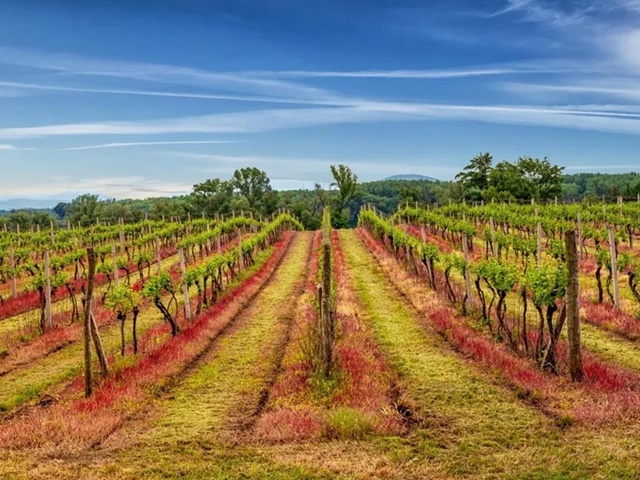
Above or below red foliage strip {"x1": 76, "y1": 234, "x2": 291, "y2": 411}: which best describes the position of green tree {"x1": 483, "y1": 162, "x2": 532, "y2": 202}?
above

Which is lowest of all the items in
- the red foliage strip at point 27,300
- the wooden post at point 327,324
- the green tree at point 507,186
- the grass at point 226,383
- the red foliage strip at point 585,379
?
the grass at point 226,383

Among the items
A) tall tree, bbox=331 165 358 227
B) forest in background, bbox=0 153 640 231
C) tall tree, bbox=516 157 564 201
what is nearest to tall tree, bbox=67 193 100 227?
forest in background, bbox=0 153 640 231

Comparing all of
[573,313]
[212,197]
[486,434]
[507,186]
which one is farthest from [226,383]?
[212,197]

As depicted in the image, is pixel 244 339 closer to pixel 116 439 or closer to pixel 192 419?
pixel 192 419

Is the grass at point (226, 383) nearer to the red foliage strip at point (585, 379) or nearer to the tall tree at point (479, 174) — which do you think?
the red foliage strip at point (585, 379)

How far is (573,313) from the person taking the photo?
38.9 feet

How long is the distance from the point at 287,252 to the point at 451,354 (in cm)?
3091

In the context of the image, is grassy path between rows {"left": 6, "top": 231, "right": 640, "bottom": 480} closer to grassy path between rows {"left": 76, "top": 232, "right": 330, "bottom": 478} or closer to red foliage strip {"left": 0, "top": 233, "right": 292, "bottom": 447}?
grassy path between rows {"left": 76, "top": 232, "right": 330, "bottom": 478}

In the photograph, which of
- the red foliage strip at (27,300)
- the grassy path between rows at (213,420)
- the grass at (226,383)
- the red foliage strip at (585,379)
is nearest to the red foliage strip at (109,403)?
the grassy path between rows at (213,420)

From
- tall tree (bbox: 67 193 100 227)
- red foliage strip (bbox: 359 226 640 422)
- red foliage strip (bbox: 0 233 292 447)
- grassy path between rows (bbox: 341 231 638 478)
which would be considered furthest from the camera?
tall tree (bbox: 67 193 100 227)

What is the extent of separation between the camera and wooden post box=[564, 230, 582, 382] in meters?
11.8

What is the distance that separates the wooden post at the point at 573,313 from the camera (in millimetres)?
11820

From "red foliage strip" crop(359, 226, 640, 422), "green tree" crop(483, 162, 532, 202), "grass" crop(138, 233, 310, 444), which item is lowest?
"grass" crop(138, 233, 310, 444)

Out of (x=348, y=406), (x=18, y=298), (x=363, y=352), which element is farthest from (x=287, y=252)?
(x=348, y=406)
